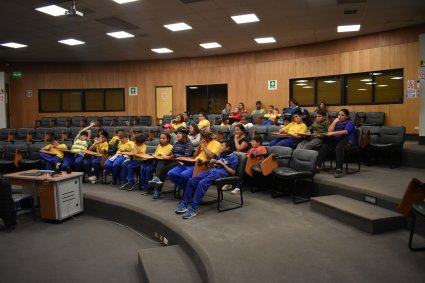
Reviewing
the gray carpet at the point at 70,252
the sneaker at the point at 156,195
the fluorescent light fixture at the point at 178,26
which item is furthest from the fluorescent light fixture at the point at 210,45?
the gray carpet at the point at 70,252

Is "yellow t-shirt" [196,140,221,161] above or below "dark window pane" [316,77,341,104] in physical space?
below

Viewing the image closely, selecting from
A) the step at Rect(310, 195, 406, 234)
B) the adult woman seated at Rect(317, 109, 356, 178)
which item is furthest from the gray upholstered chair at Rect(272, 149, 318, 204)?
the adult woman seated at Rect(317, 109, 356, 178)

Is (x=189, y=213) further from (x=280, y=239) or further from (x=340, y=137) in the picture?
(x=340, y=137)

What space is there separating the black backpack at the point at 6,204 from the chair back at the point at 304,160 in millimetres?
4094

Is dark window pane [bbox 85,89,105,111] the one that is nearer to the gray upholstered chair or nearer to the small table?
the small table

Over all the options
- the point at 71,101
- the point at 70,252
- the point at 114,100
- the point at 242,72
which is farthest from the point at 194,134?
the point at 71,101

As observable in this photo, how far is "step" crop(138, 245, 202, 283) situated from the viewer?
2885 millimetres

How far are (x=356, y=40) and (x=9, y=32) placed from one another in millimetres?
9128

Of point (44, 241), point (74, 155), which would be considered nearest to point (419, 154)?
point (44, 241)

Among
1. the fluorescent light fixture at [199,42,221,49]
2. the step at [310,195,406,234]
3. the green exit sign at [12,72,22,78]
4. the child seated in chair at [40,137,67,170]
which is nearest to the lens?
the step at [310,195,406,234]

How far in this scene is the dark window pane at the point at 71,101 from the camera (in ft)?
43.3

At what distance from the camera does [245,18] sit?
7352 mm

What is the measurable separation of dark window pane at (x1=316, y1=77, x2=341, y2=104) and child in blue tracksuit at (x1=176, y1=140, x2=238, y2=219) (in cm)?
618

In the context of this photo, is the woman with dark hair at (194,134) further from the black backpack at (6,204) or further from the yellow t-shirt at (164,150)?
the black backpack at (6,204)
